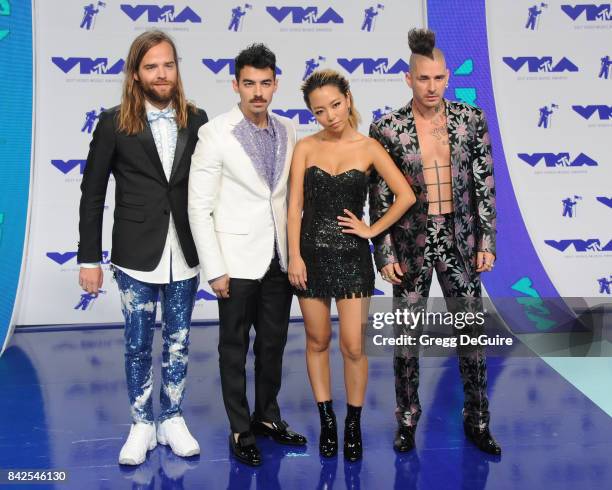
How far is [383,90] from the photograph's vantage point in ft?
19.1

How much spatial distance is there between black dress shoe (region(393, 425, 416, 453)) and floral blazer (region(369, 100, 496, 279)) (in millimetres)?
712

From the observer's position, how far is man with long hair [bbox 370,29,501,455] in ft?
10.7

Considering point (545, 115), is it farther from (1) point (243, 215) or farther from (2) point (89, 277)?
(2) point (89, 277)

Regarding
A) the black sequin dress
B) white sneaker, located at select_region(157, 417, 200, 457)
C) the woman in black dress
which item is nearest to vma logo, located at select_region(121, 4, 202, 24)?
the woman in black dress

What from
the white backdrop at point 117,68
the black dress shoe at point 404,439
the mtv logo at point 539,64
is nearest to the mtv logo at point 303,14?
the white backdrop at point 117,68

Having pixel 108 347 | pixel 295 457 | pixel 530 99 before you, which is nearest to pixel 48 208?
pixel 108 347

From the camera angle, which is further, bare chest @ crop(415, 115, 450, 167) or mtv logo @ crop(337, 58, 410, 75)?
mtv logo @ crop(337, 58, 410, 75)

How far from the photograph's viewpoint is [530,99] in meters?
5.88

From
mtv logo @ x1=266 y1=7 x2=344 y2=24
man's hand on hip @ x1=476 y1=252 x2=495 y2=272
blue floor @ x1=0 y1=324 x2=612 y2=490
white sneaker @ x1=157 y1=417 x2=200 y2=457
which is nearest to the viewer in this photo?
blue floor @ x1=0 y1=324 x2=612 y2=490

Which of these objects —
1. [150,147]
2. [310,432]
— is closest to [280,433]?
[310,432]

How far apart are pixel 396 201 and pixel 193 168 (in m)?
0.83

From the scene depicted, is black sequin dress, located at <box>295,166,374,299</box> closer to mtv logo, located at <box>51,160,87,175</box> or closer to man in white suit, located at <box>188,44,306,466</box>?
man in white suit, located at <box>188,44,306,466</box>

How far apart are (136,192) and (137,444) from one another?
1078 mm

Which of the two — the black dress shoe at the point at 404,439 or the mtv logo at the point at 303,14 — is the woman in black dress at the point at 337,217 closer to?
the black dress shoe at the point at 404,439
